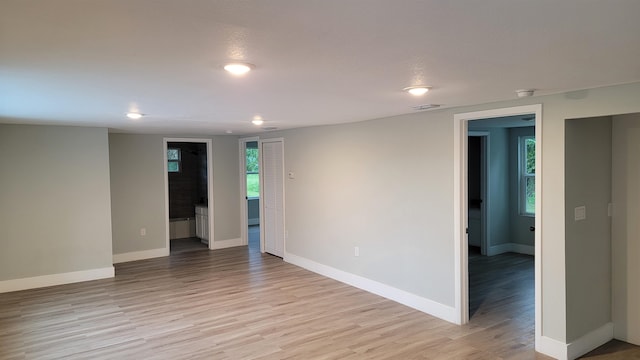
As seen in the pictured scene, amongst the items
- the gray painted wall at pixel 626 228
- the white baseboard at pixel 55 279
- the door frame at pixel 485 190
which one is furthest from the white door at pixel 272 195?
the gray painted wall at pixel 626 228

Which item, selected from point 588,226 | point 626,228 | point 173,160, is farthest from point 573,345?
point 173,160

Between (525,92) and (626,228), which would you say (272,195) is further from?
(626,228)

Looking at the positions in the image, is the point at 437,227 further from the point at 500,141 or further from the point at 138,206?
the point at 138,206

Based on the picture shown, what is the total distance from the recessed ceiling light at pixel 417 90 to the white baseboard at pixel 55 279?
521cm

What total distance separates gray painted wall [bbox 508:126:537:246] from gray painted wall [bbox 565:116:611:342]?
3622 millimetres

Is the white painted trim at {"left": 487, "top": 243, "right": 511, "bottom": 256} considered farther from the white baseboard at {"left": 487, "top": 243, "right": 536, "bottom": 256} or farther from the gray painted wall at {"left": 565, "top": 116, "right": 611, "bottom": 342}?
the gray painted wall at {"left": 565, "top": 116, "right": 611, "bottom": 342}

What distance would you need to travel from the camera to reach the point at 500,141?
24.4 ft

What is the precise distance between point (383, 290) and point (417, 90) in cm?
292

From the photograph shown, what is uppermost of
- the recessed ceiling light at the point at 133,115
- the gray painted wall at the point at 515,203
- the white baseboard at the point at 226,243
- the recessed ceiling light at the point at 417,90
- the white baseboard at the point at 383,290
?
the recessed ceiling light at the point at 133,115

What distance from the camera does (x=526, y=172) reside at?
7457mm

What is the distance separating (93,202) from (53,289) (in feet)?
4.09

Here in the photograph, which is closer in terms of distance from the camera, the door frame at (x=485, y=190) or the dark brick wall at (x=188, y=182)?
the door frame at (x=485, y=190)

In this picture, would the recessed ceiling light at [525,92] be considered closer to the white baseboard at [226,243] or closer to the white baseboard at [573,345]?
the white baseboard at [573,345]

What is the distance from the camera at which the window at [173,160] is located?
9.50m
